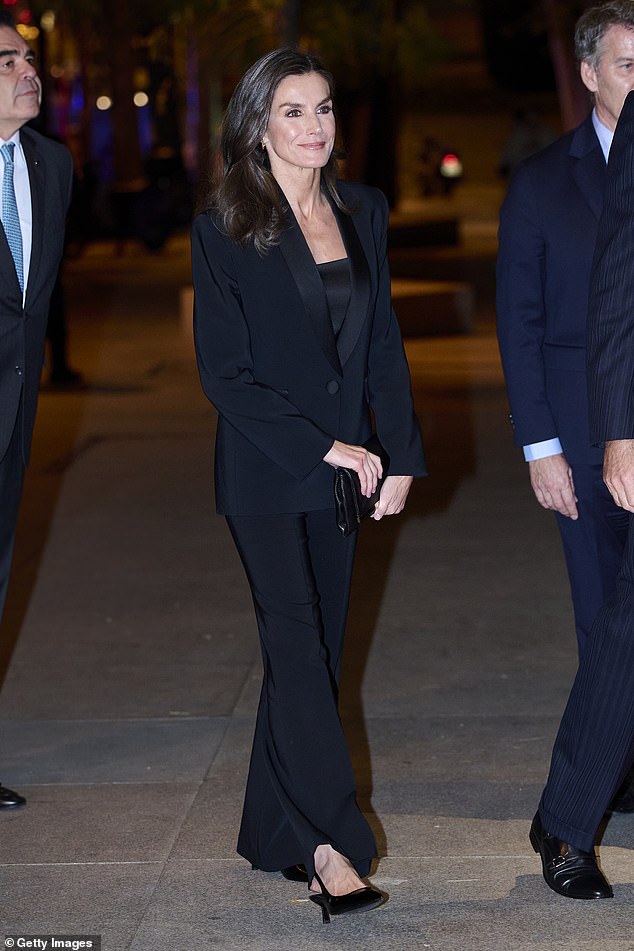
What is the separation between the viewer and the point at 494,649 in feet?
21.5

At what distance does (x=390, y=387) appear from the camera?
427cm

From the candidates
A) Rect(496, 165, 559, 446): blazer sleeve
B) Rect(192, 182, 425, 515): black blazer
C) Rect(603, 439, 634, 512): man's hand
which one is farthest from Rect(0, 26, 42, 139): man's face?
Rect(603, 439, 634, 512): man's hand

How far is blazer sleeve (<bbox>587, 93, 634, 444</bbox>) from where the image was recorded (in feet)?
12.5

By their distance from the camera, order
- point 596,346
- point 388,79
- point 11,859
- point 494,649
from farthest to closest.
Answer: point 388,79, point 494,649, point 11,859, point 596,346

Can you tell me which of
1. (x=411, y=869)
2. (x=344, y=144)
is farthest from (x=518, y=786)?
(x=344, y=144)

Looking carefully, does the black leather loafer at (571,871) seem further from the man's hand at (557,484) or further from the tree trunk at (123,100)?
the tree trunk at (123,100)

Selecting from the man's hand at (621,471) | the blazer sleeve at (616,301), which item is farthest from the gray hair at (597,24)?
the man's hand at (621,471)

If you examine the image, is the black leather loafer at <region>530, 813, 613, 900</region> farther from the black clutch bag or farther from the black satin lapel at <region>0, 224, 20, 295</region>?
the black satin lapel at <region>0, 224, 20, 295</region>

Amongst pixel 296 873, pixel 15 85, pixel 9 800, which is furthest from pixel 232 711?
pixel 15 85

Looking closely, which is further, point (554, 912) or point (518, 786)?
point (518, 786)

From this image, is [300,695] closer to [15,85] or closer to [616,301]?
[616,301]

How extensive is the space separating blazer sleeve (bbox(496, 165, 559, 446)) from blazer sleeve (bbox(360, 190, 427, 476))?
43 centimetres

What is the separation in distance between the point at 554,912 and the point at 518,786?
0.97 m

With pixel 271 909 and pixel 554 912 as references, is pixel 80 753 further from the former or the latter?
pixel 554 912
